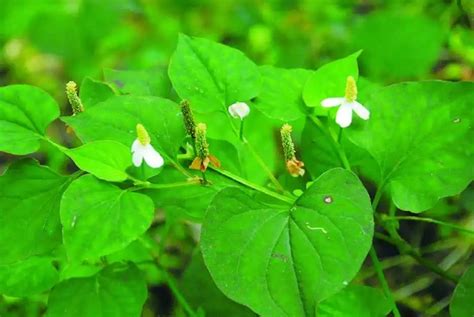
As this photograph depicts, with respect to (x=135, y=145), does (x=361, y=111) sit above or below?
above

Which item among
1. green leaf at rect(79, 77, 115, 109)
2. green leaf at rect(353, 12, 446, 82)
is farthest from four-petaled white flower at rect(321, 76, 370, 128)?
green leaf at rect(353, 12, 446, 82)

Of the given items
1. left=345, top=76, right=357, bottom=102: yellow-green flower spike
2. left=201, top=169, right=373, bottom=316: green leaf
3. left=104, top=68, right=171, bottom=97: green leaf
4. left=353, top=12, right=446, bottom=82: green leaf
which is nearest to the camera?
left=201, top=169, right=373, bottom=316: green leaf

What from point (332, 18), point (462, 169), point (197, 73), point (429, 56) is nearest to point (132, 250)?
point (197, 73)

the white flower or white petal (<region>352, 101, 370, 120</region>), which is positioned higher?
white petal (<region>352, 101, 370, 120</region>)

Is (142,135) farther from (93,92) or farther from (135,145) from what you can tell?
(93,92)

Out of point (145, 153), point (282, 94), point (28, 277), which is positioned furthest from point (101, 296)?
point (282, 94)

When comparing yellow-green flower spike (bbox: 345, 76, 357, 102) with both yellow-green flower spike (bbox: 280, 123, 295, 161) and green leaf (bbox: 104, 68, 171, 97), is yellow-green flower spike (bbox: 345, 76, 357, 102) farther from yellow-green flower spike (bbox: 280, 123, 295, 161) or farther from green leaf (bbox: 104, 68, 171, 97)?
green leaf (bbox: 104, 68, 171, 97)

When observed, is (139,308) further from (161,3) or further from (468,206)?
(161,3)
